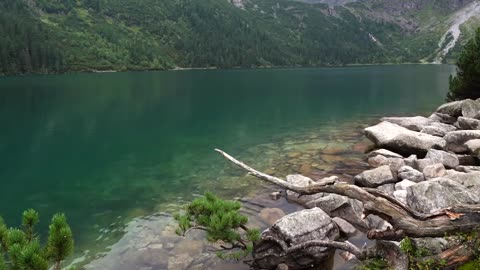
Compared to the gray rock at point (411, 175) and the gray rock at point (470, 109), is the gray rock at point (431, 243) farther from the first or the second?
the gray rock at point (470, 109)

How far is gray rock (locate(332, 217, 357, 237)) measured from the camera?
15.4 m

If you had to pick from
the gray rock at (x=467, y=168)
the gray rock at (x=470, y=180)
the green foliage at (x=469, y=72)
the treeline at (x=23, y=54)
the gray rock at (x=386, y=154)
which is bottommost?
the gray rock at (x=386, y=154)

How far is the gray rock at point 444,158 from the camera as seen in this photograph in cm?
2231

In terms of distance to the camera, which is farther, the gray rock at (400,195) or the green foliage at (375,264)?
the gray rock at (400,195)

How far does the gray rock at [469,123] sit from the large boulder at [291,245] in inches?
852

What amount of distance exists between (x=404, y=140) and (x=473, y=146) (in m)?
4.39

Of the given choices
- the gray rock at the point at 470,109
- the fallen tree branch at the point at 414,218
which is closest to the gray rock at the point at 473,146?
the gray rock at the point at 470,109

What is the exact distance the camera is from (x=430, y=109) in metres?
56.2

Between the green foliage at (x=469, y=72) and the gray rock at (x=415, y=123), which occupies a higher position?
the green foliage at (x=469, y=72)

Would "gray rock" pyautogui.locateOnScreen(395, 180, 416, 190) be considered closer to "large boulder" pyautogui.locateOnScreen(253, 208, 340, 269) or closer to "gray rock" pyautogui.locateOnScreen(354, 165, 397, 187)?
"gray rock" pyautogui.locateOnScreen(354, 165, 397, 187)

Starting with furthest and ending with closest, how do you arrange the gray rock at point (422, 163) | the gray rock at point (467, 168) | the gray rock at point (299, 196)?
1. the gray rock at point (422, 163)
2. the gray rock at point (467, 168)
3. the gray rock at point (299, 196)

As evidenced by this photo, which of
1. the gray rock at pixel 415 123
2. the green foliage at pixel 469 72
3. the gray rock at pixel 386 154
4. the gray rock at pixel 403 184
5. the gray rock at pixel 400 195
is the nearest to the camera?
the gray rock at pixel 400 195

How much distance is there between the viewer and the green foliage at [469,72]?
36719 mm

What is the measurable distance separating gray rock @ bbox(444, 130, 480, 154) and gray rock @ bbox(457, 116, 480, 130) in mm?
3519
